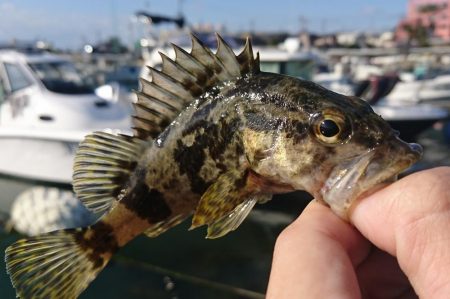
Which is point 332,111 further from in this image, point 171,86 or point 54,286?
point 54,286

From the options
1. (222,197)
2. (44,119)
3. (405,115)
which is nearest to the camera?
(222,197)

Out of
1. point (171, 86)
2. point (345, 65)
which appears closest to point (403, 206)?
point (171, 86)

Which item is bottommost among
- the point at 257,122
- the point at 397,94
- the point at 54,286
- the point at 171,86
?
the point at 397,94

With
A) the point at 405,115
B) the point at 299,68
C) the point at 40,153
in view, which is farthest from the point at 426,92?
the point at 40,153

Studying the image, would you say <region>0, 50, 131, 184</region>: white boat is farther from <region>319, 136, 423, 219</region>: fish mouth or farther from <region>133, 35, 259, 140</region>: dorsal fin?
<region>319, 136, 423, 219</region>: fish mouth

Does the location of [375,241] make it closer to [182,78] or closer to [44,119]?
[182,78]

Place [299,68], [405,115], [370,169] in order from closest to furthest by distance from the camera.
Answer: [370,169], [405,115], [299,68]

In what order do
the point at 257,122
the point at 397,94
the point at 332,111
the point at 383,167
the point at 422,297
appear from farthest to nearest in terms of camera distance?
the point at 397,94 < the point at 257,122 < the point at 332,111 < the point at 383,167 < the point at 422,297
